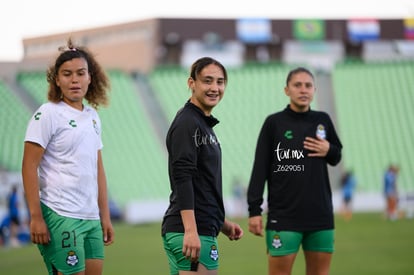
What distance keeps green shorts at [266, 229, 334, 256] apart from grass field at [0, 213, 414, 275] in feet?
15.8

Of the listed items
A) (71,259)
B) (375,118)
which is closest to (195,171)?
(71,259)

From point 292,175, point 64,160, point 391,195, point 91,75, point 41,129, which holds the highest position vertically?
point 91,75

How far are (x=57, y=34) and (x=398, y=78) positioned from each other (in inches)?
890

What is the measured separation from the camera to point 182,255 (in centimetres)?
532

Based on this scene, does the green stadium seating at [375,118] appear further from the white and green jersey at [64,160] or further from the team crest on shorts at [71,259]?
the team crest on shorts at [71,259]

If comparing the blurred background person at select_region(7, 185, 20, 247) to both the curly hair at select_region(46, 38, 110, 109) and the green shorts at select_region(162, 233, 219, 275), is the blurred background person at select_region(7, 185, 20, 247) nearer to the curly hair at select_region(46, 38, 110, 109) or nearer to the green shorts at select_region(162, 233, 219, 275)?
the curly hair at select_region(46, 38, 110, 109)

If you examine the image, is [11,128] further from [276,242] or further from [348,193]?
[276,242]

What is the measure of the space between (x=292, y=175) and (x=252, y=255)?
26.6ft

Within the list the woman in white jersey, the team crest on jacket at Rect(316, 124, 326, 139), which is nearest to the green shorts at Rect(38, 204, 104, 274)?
the woman in white jersey

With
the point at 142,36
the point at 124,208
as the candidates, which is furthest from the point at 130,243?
the point at 142,36

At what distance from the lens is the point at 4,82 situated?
3900 centimetres

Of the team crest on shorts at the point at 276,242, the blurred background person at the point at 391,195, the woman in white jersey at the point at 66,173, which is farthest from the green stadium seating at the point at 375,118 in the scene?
the woman in white jersey at the point at 66,173

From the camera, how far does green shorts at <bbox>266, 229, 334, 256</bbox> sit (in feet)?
22.7

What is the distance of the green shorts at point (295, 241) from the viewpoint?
6910 mm
